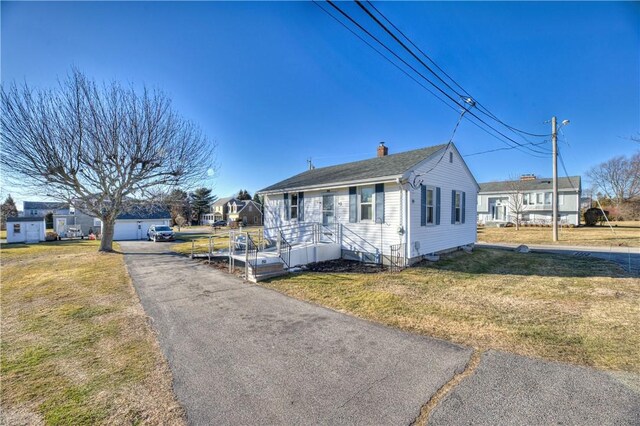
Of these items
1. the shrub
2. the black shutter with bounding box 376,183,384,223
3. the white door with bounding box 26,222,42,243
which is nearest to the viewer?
the black shutter with bounding box 376,183,384,223

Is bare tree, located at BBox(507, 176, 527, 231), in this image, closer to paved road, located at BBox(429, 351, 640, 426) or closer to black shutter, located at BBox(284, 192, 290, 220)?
black shutter, located at BBox(284, 192, 290, 220)

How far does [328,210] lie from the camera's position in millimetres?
12547

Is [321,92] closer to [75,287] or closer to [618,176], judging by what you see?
[75,287]

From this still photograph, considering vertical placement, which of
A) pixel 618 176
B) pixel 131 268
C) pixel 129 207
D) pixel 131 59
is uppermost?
pixel 131 59

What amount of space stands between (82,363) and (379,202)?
908 centimetres

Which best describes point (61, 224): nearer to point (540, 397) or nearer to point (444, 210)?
point (444, 210)

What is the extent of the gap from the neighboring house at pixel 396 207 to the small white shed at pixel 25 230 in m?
30.6

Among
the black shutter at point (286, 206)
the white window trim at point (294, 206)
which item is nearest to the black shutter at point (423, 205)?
the white window trim at point (294, 206)

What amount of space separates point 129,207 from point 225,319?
55.7ft

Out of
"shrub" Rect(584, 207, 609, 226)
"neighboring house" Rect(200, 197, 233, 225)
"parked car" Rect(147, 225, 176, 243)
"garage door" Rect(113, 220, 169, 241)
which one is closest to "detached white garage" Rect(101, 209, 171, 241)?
"garage door" Rect(113, 220, 169, 241)

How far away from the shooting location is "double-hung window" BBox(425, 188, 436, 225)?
11.1 meters

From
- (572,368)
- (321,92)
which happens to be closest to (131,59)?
(321,92)

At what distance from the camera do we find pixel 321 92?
13.9m

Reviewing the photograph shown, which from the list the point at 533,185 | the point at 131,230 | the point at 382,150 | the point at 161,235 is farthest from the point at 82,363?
the point at 533,185
